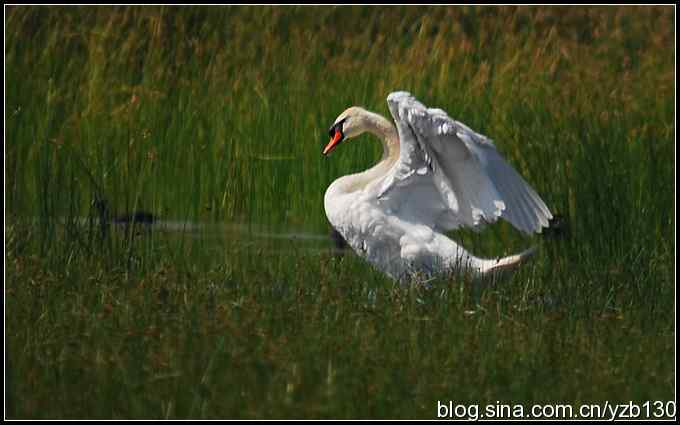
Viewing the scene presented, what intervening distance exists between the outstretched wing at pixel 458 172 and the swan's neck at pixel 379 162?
0.24 meters

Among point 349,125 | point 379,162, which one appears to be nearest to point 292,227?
point 349,125

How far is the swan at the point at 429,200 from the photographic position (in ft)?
19.9

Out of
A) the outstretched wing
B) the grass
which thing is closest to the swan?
the outstretched wing

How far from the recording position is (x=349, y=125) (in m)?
7.24

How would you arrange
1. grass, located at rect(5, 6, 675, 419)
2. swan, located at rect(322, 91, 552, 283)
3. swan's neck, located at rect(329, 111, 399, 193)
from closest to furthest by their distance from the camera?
grass, located at rect(5, 6, 675, 419), swan, located at rect(322, 91, 552, 283), swan's neck, located at rect(329, 111, 399, 193)

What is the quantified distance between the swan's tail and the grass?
0.10 meters

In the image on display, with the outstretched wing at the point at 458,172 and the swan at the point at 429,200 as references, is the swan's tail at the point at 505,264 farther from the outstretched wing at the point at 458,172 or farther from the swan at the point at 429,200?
the outstretched wing at the point at 458,172

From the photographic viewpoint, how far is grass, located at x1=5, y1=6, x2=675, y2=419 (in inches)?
184

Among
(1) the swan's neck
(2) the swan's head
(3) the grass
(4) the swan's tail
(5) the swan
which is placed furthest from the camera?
(2) the swan's head

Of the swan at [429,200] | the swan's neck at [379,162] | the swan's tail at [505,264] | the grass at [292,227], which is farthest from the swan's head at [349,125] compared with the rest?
the swan's tail at [505,264]

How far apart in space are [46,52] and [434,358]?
4.81 m

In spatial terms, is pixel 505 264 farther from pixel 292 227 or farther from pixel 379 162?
pixel 292 227

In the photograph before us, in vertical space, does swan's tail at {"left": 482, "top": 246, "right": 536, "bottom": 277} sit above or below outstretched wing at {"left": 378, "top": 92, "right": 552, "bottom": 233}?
below

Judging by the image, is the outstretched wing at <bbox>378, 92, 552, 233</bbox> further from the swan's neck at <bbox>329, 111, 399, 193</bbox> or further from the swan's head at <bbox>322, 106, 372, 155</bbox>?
the swan's head at <bbox>322, 106, 372, 155</bbox>
